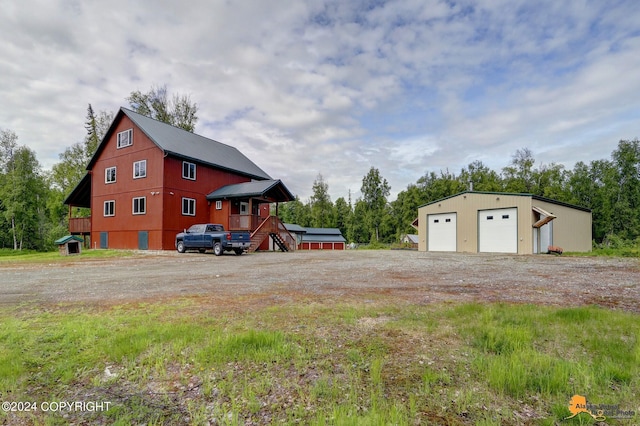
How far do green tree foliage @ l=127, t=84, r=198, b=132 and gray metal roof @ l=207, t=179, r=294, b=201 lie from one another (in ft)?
58.6

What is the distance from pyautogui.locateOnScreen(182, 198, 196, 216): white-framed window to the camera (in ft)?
74.7

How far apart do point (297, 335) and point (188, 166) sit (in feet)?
73.9

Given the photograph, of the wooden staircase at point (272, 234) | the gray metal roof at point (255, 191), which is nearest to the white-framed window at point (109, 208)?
the gray metal roof at point (255, 191)

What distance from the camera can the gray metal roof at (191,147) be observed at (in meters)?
22.4

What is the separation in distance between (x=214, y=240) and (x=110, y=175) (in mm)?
13855

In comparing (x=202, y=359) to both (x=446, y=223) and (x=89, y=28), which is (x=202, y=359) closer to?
(x=89, y=28)

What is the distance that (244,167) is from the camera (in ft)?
93.9

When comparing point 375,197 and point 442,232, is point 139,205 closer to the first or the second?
point 442,232

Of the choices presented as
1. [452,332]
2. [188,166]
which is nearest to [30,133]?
[188,166]

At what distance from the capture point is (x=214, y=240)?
18.0 metres

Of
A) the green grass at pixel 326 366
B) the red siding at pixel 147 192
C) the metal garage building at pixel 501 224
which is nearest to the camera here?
the green grass at pixel 326 366

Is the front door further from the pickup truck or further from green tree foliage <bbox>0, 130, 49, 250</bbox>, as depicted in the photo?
green tree foliage <bbox>0, 130, 49, 250</bbox>

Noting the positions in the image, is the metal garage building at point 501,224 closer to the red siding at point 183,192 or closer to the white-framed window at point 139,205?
the red siding at point 183,192

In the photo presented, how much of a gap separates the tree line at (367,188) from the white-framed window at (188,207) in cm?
1884
